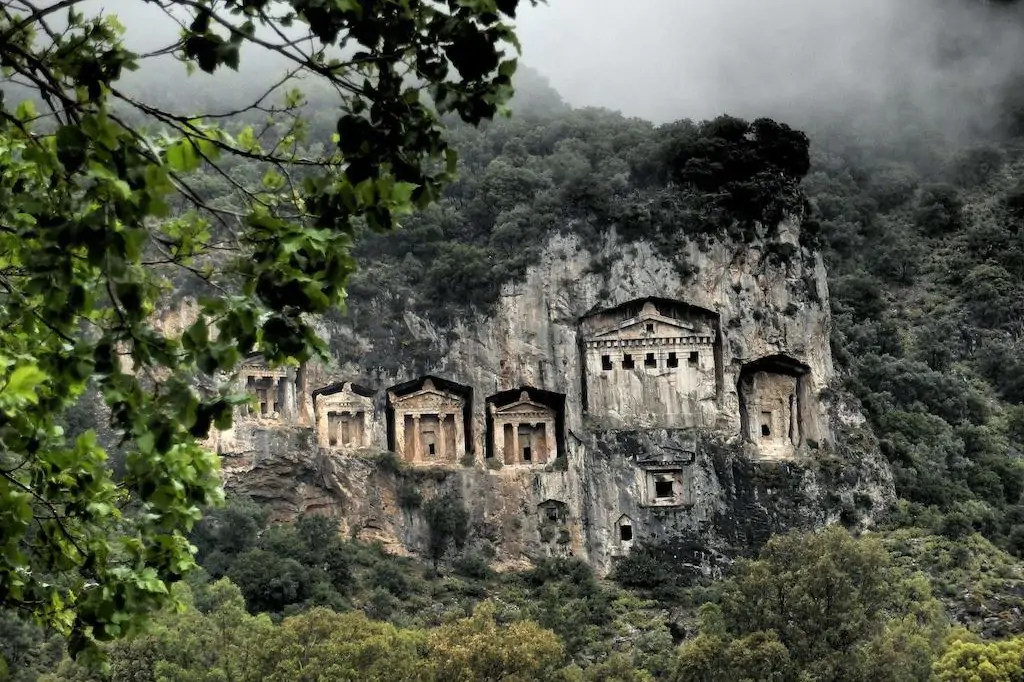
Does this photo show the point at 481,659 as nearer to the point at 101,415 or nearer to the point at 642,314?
the point at 642,314

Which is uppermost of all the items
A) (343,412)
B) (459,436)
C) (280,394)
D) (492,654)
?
(280,394)

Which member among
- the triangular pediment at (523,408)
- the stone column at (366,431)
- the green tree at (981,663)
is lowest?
the green tree at (981,663)

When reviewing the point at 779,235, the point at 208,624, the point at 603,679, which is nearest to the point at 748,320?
the point at 779,235

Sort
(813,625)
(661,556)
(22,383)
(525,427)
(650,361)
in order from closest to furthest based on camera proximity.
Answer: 1. (22,383)
2. (813,625)
3. (661,556)
4. (650,361)
5. (525,427)

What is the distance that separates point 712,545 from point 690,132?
11.0m

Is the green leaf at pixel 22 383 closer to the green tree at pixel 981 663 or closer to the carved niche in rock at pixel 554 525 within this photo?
the green tree at pixel 981 663

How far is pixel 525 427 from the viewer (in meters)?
32.0

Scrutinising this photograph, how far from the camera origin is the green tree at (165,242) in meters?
3.71

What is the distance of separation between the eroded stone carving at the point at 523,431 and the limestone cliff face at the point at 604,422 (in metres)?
0.05

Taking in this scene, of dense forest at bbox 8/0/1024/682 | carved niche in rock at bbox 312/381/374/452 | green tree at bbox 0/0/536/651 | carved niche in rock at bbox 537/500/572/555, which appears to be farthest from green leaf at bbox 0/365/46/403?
carved niche in rock at bbox 312/381/374/452

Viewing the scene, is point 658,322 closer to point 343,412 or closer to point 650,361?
point 650,361

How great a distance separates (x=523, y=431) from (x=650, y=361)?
375 centimetres

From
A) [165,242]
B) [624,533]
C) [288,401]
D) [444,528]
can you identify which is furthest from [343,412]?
[165,242]

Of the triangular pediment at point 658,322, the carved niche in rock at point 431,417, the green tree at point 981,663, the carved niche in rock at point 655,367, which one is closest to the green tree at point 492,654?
the green tree at point 981,663
